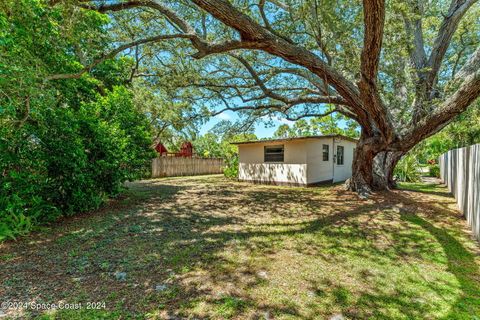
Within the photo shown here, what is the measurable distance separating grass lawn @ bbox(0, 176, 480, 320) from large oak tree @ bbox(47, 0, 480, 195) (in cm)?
294

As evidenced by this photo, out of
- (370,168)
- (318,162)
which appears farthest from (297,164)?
(370,168)

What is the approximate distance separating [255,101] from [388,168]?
21.1ft

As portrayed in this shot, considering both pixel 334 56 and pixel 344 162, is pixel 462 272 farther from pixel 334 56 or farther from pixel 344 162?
pixel 344 162

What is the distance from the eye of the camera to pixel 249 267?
10.6ft

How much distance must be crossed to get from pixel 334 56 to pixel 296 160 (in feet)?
18.9

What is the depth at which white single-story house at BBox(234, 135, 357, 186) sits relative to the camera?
11758 mm

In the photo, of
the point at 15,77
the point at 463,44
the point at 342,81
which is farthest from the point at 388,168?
the point at 15,77

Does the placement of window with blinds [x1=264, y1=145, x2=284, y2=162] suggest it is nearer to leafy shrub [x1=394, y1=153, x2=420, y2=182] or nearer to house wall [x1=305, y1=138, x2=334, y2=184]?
house wall [x1=305, y1=138, x2=334, y2=184]

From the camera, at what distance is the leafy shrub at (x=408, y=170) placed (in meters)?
13.6

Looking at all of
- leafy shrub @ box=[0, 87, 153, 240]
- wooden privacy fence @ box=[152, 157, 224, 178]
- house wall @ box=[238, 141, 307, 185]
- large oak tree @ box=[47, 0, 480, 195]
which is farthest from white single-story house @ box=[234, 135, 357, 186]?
leafy shrub @ box=[0, 87, 153, 240]

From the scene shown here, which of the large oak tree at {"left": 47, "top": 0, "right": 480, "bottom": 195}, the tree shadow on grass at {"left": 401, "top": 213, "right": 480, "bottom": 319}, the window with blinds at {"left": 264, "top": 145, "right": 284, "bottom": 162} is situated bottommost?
the tree shadow on grass at {"left": 401, "top": 213, "right": 480, "bottom": 319}

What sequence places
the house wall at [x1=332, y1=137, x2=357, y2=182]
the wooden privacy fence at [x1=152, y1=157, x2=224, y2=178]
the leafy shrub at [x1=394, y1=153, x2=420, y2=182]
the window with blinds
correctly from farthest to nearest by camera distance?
the wooden privacy fence at [x1=152, y1=157, x2=224, y2=178], the leafy shrub at [x1=394, y1=153, x2=420, y2=182], the house wall at [x1=332, y1=137, x2=357, y2=182], the window with blinds

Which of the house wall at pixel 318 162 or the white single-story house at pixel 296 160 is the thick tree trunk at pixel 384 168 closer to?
the white single-story house at pixel 296 160

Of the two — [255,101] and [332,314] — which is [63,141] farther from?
[255,101]
